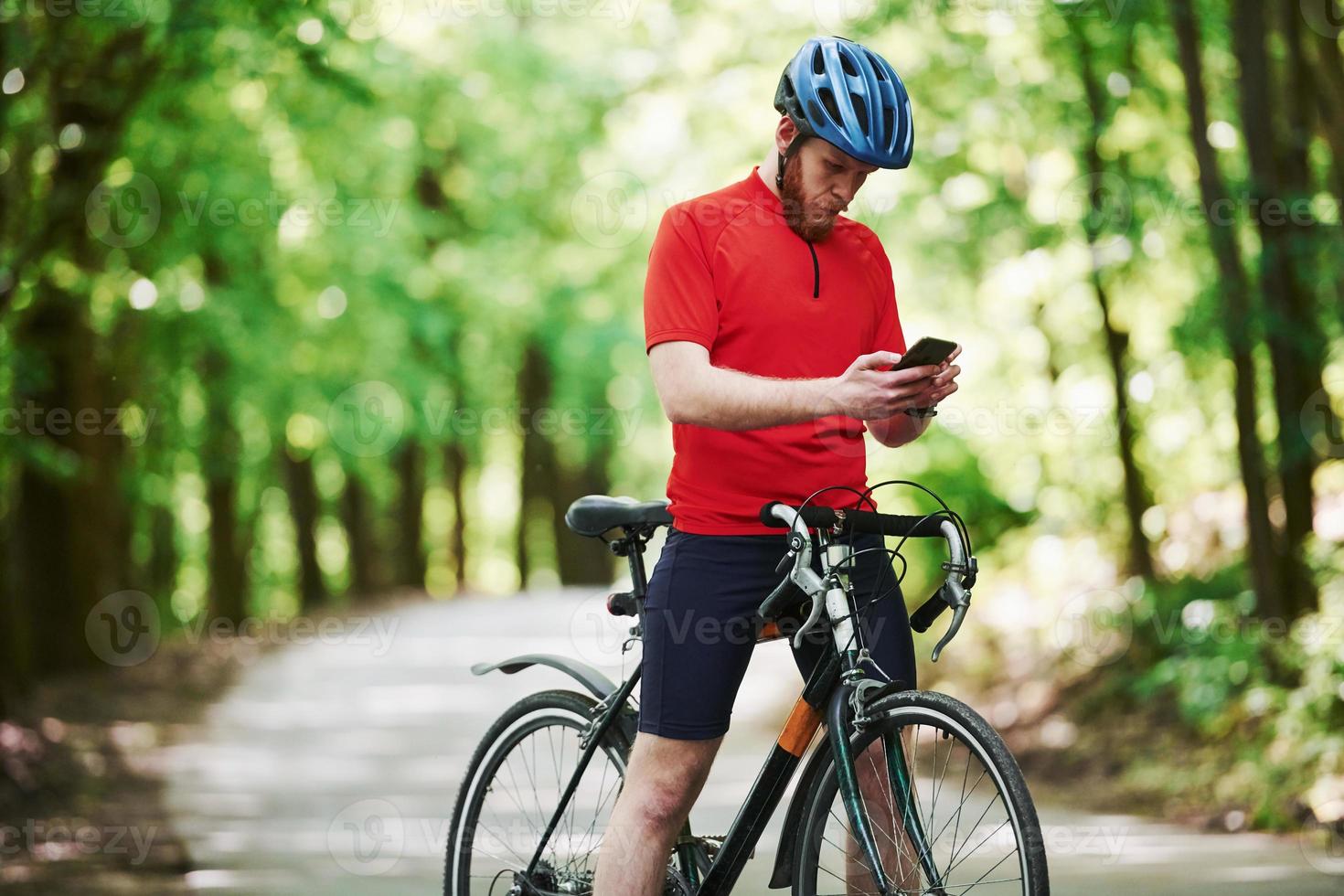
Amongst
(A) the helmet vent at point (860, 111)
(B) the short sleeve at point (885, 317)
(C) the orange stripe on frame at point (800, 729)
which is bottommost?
(C) the orange stripe on frame at point (800, 729)

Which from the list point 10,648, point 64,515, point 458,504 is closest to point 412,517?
point 458,504

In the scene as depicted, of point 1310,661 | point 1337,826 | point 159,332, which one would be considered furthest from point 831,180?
point 159,332

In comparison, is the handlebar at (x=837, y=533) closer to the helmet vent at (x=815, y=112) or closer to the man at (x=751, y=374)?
the man at (x=751, y=374)

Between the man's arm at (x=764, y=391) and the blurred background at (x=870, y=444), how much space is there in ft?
3.23

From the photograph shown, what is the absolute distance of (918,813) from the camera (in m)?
3.29

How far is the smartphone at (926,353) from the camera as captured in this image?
2939mm

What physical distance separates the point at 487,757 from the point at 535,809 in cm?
19

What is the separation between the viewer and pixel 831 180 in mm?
3406

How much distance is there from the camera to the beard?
3432 mm

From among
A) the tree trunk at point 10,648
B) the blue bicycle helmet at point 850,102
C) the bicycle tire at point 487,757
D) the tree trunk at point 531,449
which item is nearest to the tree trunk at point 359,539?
the tree trunk at point 531,449

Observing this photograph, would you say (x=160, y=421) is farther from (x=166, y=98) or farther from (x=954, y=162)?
(x=954, y=162)

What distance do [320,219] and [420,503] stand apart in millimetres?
13808

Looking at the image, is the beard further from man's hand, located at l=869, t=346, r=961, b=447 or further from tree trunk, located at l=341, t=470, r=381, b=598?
tree trunk, located at l=341, t=470, r=381, b=598

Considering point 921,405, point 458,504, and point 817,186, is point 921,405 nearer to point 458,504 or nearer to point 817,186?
point 817,186
